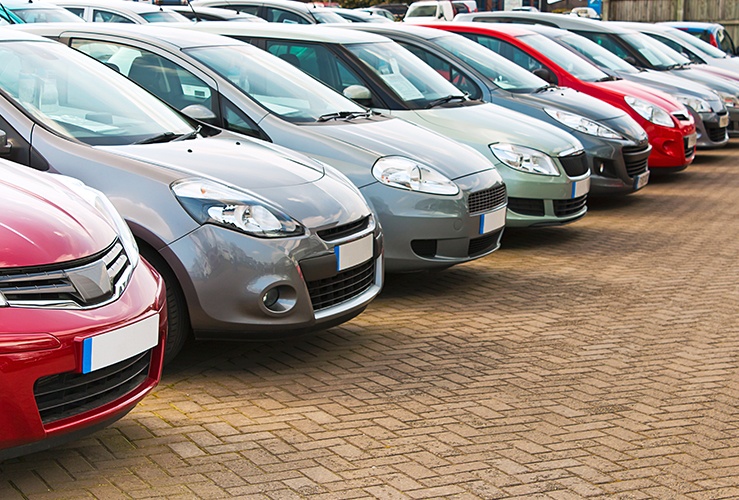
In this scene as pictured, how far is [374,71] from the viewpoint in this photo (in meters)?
8.59

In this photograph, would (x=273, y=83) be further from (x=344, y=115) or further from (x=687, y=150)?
(x=687, y=150)

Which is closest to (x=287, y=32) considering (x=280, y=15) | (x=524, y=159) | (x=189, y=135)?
(x=524, y=159)

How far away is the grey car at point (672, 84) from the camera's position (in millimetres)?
13883

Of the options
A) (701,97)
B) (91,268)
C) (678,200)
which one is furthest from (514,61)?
(91,268)

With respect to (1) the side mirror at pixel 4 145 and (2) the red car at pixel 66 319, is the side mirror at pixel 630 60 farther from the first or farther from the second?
(2) the red car at pixel 66 319

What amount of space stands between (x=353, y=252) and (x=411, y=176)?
1499mm

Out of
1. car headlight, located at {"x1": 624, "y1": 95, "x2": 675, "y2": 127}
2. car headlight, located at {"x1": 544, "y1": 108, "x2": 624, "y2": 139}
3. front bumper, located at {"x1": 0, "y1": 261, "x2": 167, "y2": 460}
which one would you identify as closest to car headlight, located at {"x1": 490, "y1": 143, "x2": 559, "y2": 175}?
car headlight, located at {"x1": 544, "y1": 108, "x2": 624, "y2": 139}

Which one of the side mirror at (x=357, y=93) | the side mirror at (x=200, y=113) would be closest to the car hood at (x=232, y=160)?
the side mirror at (x=200, y=113)

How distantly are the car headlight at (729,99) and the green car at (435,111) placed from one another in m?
Result: 7.69

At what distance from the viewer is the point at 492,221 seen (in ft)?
24.1

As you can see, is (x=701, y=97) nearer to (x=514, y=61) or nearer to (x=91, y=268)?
(x=514, y=61)

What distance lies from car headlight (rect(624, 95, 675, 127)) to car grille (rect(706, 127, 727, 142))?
2528mm

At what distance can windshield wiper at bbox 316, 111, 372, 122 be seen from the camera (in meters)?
7.14

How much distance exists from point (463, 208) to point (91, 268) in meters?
3.65
